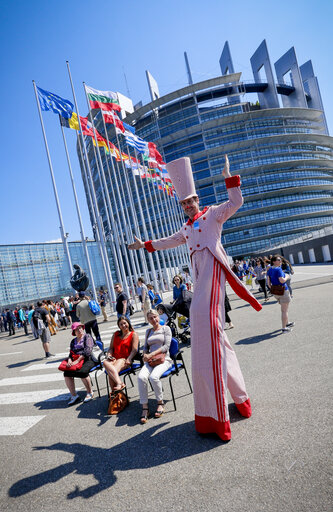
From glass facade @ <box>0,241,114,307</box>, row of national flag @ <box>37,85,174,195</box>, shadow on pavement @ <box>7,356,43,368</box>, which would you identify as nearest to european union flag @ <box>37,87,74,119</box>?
row of national flag @ <box>37,85,174,195</box>

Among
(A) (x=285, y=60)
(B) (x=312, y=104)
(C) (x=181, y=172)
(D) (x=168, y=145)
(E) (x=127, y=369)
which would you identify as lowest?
(E) (x=127, y=369)

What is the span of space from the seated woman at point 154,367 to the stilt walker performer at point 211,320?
103 centimetres

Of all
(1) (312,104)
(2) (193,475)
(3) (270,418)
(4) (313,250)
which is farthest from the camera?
(1) (312,104)

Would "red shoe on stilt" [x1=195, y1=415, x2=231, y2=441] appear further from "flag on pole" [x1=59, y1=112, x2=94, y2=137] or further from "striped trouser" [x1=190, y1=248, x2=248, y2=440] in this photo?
"flag on pole" [x1=59, y1=112, x2=94, y2=137]

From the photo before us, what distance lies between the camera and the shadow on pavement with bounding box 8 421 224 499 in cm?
315

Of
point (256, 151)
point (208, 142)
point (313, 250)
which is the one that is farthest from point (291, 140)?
point (313, 250)

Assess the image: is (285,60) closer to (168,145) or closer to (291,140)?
(291,140)

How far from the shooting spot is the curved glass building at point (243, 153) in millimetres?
65312

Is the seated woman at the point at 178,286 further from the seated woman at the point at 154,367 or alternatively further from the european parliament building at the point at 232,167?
the european parliament building at the point at 232,167

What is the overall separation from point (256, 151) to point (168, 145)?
19.4m

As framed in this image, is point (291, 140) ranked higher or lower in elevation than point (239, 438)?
higher

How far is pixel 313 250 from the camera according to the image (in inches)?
1249

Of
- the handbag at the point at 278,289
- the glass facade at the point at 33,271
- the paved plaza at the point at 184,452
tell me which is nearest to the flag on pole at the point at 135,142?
the handbag at the point at 278,289

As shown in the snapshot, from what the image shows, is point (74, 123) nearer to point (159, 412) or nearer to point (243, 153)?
point (159, 412)
